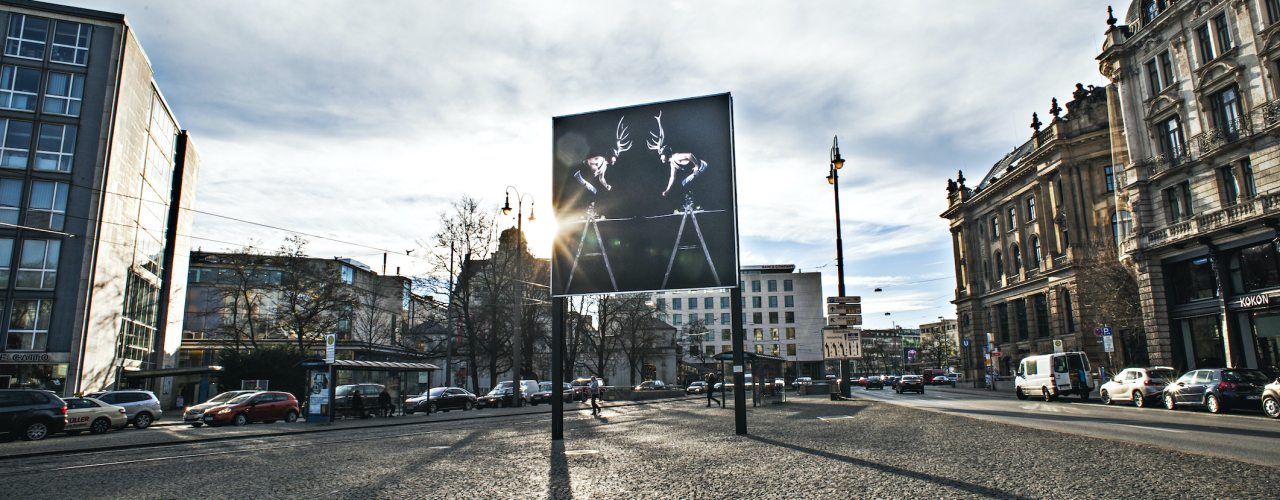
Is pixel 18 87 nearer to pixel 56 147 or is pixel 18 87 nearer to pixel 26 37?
pixel 26 37

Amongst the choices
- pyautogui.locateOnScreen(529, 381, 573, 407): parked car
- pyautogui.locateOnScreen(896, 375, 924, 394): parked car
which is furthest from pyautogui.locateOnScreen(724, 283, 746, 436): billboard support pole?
pyautogui.locateOnScreen(896, 375, 924, 394): parked car

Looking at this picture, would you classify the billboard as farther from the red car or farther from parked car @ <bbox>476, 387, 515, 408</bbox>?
parked car @ <bbox>476, 387, 515, 408</bbox>

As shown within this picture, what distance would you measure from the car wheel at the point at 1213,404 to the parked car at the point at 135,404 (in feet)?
114

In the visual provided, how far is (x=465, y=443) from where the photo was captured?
13820 millimetres

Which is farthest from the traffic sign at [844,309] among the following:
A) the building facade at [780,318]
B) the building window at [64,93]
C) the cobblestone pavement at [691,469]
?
the building facade at [780,318]

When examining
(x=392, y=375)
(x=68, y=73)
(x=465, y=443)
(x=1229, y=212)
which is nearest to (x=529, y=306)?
(x=392, y=375)

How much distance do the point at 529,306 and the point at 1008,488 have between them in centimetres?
3961

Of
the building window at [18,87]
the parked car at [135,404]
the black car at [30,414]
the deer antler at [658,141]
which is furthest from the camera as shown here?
the building window at [18,87]

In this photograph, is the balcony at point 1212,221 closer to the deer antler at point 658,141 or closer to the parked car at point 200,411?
the deer antler at point 658,141

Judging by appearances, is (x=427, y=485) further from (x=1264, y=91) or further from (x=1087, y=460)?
(x=1264, y=91)

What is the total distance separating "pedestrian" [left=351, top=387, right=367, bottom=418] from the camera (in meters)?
27.4

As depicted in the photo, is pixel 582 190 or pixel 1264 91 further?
pixel 1264 91

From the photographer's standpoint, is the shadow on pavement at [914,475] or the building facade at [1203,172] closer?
the shadow on pavement at [914,475]

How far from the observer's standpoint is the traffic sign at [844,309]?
76.3 ft
